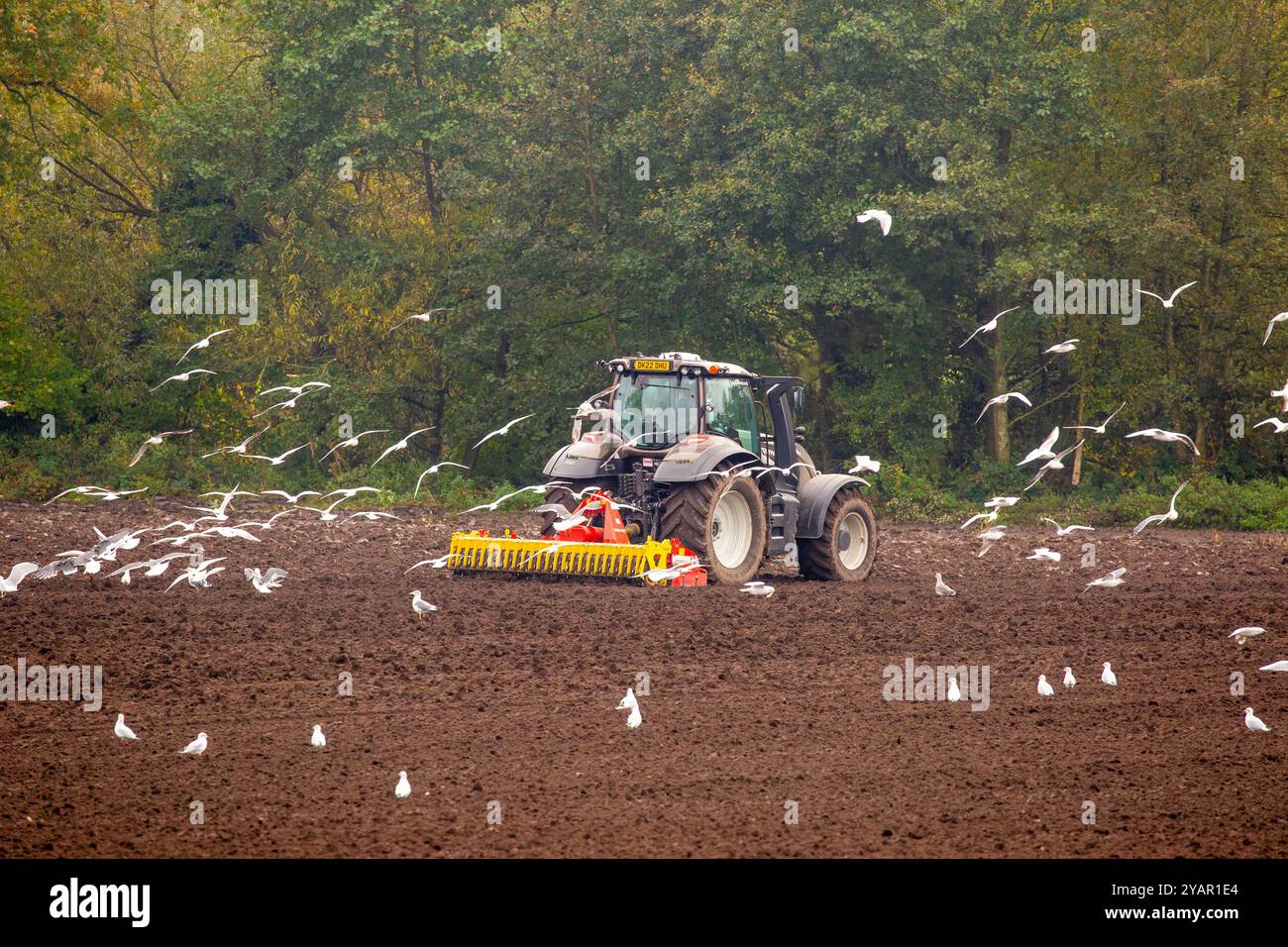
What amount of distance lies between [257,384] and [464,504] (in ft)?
14.6

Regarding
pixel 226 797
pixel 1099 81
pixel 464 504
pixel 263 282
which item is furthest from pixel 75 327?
pixel 226 797

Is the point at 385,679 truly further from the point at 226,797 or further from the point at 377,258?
the point at 377,258

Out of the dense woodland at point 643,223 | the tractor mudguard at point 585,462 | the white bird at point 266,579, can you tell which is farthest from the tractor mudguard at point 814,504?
the dense woodland at point 643,223

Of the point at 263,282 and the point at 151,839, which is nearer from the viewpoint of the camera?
the point at 151,839

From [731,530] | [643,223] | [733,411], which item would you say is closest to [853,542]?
[731,530]

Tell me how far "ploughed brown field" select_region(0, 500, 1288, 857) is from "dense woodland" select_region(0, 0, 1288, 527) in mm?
11333

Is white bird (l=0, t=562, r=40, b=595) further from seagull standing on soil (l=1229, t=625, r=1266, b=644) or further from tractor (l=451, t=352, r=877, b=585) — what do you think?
seagull standing on soil (l=1229, t=625, r=1266, b=644)

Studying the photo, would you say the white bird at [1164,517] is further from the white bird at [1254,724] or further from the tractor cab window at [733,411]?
the white bird at [1254,724]

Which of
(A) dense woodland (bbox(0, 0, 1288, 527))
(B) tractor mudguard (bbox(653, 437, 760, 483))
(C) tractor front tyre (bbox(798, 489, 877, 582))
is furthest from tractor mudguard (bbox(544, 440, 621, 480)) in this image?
(A) dense woodland (bbox(0, 0, 1288, 527))

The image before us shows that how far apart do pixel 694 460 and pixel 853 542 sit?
304 cm

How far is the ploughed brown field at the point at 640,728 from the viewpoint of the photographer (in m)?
6.72

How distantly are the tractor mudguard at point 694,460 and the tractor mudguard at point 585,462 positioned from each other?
2.74 ft

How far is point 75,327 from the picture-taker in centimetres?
3009

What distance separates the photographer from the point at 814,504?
16.0 meters
